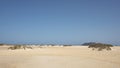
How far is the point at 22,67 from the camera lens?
421 inches

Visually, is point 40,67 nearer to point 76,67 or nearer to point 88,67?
point 76,67

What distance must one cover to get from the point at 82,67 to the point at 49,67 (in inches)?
73.7

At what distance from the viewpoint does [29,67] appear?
35.0 ft

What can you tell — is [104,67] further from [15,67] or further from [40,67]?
[15,67]

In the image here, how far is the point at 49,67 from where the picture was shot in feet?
35.0

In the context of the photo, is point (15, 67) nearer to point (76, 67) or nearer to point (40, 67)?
point (40, 67)

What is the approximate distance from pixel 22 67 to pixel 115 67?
5.28m

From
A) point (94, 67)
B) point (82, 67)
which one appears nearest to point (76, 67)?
point (82, 67)

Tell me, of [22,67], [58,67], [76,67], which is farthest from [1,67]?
[76,67]

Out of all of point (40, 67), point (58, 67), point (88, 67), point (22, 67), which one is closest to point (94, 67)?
point (88, 67)

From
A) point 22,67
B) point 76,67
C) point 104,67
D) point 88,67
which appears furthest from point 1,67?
point 104,67

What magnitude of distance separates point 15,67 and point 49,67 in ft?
6.50

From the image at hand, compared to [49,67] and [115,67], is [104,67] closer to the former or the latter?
[115,67]

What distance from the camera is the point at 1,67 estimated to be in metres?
10.7
